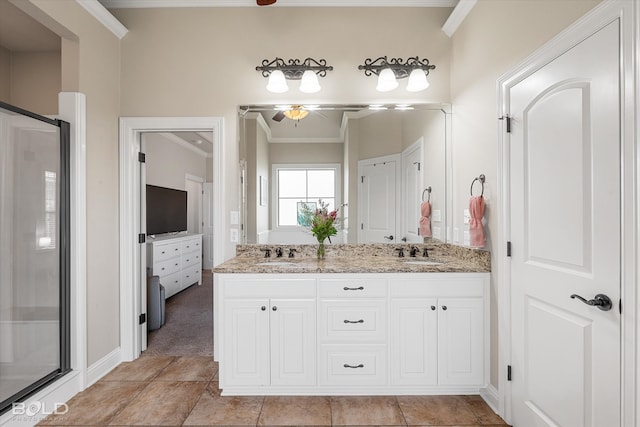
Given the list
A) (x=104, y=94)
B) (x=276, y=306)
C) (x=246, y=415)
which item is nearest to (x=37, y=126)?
(x=104, y=94)

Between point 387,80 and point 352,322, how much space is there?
6.27 feet

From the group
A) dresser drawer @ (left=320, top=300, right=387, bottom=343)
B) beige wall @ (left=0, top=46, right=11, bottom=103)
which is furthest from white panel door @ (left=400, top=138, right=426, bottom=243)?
beige wall @ (left=0, top=46, right=11, bottom=103)

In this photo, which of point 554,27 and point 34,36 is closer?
point 554,27

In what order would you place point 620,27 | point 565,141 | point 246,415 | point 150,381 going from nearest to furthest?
point 620,27 → point 565,141 → point 246,415 → point 150,381

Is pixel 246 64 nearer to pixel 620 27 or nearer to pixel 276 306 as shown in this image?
pixel 276 306

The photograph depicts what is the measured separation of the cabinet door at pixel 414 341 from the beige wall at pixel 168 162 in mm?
4259

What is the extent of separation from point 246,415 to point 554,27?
2739mm

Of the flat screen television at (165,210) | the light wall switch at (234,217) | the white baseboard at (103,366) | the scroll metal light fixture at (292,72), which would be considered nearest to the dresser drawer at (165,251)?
the flat screen television at (165,210)

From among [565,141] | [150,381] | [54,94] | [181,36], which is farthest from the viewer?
[54,94]

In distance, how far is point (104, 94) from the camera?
8.43 ft

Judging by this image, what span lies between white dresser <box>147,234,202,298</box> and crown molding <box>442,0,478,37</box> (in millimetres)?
4099

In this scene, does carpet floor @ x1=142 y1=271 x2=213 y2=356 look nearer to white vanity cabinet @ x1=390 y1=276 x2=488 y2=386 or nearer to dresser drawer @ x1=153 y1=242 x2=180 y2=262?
dresser drawer @ x1=153 y1=242 x2=180 y2=262

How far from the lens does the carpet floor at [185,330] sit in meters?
2.98

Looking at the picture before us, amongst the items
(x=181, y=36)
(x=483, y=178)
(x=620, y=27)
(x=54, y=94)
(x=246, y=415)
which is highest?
(x=181, y=36)
